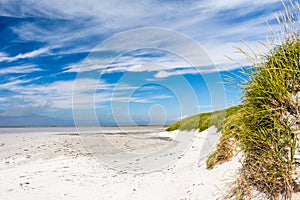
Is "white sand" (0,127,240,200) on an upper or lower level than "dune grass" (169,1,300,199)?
lower

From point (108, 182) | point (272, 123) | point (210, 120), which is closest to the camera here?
point (272, 123)

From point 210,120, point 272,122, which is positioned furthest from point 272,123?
point 210,120

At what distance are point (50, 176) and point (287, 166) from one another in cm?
752

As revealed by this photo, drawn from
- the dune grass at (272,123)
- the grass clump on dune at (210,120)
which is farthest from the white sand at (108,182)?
the grass clump on dune at (210,120)

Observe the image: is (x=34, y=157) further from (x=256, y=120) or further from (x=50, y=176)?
(x=256, y=120)

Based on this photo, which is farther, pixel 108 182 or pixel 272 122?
pixel 108 182

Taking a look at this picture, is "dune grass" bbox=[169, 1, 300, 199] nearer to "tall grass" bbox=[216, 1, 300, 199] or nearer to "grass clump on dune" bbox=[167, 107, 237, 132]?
"tall grass" bbox=[216, 1, 300, 199]

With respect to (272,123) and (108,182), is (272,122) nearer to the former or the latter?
(272,123)

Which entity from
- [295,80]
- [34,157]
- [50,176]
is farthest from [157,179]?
[34,157]

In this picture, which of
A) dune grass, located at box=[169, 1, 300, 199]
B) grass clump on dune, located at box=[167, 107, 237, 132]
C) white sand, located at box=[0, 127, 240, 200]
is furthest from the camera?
grass clump on dune, located at box=[167, 107, 237, 132]

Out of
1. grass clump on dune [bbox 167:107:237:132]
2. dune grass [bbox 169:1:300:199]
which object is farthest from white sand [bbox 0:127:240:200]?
grass clump on dune [bbox 167:107:237:132]

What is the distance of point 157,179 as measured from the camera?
718 centimetres

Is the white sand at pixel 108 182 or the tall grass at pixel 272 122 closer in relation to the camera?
the tall grass at pixel 272 122

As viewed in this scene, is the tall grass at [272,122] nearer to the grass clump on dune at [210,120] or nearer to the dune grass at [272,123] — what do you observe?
the dune grass at [272,123]
